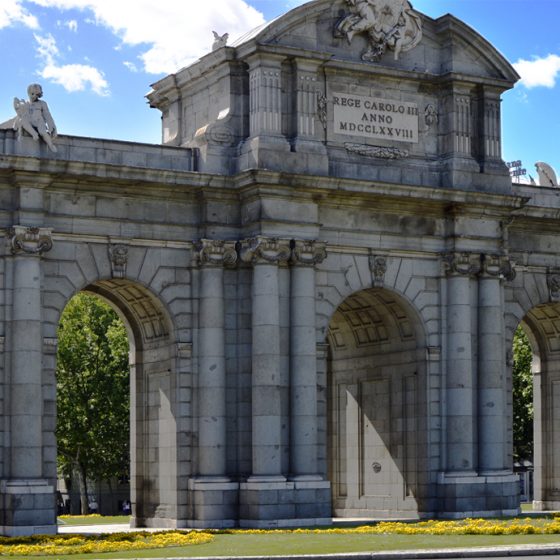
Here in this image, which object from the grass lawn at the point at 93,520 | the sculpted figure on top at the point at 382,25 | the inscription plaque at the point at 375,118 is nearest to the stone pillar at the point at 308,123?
the inscription plaque at the point at 375,118

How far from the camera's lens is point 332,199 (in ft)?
182

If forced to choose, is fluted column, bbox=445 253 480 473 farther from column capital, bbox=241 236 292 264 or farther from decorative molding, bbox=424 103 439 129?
column capital, bbox=241 236 292 264

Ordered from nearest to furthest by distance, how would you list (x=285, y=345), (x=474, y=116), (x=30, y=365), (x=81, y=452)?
(x=30, y=365) < (x=285, y=345) < (x=474, y=116) < (x=81, y=452)

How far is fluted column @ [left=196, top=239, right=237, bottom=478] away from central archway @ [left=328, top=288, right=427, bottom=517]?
6.27 meters

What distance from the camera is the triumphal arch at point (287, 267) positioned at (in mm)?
51844

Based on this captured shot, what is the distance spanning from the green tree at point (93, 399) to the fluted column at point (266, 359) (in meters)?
33.1

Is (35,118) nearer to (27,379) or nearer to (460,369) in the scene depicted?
(27,379)

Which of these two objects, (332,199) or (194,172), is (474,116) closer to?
(332,199)

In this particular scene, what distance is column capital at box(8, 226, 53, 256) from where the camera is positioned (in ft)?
167

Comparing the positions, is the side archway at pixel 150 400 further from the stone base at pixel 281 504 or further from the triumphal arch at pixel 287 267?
the stone base at pixel 281 504

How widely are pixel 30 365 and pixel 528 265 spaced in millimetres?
21209

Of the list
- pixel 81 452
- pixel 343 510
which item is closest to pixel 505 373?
pixel 343 510

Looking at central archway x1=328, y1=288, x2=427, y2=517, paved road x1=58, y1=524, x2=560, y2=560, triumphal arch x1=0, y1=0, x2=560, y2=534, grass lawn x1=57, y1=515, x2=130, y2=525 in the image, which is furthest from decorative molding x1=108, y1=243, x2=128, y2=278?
paved road x1=58, y1=524, x2=560, y2=560

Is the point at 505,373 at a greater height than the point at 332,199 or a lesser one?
lesser
